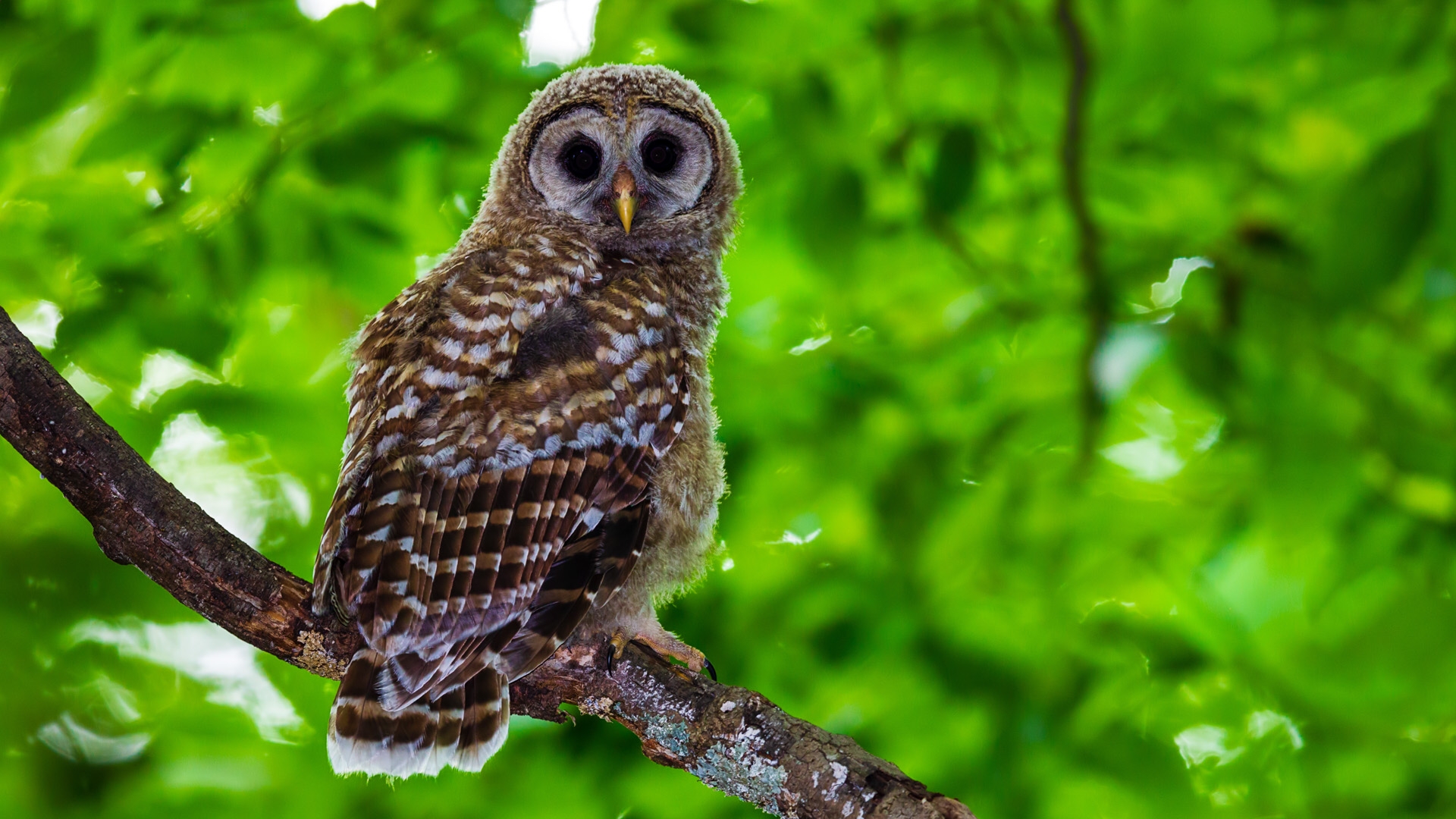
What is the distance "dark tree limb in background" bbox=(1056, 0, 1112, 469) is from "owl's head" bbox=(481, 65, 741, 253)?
2.98 ft

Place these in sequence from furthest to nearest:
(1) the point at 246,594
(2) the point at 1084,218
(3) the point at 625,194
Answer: (2) the point at 1084,218, (3) the point at 625,194, (1) the point at 246,594

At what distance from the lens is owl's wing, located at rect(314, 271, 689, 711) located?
69.1 inches

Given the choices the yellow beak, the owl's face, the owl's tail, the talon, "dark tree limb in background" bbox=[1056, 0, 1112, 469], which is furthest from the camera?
"dark tree limb in background" bbox=[1056, 0, 1112, 469]

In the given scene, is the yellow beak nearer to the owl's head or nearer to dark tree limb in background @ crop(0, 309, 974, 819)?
the owl's head

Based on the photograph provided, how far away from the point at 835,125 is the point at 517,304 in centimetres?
97

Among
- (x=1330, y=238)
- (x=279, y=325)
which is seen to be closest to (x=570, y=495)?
(x=1330, y=238)

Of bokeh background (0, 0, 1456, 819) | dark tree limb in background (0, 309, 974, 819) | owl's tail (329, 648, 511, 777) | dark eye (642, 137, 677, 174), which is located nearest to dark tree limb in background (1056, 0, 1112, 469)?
bokeh background (0, 0, 1456, 819)

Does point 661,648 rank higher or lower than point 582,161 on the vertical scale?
lower

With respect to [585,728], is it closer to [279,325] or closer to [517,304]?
[517,304]

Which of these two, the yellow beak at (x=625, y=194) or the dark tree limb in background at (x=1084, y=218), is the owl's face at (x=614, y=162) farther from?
the dark tree limb in background at (x=1084, y=218)

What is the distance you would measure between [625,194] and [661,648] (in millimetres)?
971

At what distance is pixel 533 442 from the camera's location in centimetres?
191

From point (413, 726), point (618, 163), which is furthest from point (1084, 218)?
point (413, 726)

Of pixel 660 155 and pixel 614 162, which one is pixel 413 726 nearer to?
pixel 614 162
